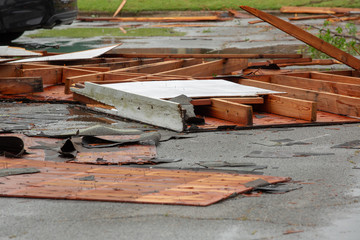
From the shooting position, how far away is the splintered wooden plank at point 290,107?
22.3 feet

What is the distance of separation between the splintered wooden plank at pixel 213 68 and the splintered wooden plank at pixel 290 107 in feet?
8.21

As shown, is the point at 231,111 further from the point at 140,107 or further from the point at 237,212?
the point at 237,212

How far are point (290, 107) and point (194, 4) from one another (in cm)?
2118

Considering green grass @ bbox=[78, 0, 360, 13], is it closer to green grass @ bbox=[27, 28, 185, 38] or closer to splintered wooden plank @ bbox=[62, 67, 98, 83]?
green grass @ bbox=[27, 28, 185, 38]

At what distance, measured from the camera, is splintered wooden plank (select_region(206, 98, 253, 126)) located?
6621 millimetres

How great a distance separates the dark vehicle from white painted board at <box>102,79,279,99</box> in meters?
6.25

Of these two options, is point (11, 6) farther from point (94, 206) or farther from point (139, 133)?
point (94, 206)

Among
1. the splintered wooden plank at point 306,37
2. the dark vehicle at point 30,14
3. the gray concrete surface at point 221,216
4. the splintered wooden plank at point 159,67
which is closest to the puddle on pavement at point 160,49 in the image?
the dark vehicle at point 30,14

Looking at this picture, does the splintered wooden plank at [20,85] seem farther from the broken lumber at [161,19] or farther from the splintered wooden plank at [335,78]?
Result: the broken lumber at [161,19]

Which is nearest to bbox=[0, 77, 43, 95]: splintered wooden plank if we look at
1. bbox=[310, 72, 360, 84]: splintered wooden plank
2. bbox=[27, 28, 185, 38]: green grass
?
bbox=[310, 72, 360, 84]: splintered wooden plank

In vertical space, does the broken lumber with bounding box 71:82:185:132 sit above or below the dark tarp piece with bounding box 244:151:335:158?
above

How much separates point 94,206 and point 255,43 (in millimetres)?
13121

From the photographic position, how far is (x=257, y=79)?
29.6 feet

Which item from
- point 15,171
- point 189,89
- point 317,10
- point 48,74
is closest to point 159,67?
point 48,74
